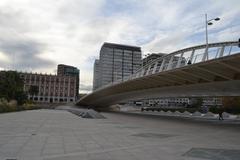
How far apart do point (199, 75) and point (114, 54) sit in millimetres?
46071

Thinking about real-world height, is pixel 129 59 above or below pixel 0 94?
above

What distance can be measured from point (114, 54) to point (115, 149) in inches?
2557

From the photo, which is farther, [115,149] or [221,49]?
[221,49]

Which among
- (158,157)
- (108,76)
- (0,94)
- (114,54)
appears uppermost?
(114,54)

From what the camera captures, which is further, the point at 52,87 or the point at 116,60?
the point at 52,87

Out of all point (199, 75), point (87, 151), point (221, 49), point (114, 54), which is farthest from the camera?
point (114, 54)

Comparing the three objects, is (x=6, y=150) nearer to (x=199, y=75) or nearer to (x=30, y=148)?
(x=30, y=148)

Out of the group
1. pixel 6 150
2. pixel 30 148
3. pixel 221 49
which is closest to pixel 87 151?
pixel 30 148

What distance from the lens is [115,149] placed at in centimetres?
1038

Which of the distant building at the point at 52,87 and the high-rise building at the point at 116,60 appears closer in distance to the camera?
the high-rise building at the point at 116,60

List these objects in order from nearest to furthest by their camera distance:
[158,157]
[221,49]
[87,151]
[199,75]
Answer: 1. [158,157]
2. [87,151]
3. [221,49]
4. [199,75]

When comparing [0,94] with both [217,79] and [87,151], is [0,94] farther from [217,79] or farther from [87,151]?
[87,151]

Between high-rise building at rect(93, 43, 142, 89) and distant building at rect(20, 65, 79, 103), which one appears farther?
distant building at rect(20, 65, 79, 103)

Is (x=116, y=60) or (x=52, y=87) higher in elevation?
(x=116, y=60)
